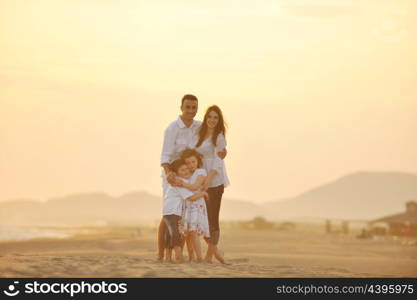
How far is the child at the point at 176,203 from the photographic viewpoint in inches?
488

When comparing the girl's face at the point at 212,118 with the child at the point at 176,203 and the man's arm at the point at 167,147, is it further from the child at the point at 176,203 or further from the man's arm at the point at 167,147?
the child at the point at 176,203

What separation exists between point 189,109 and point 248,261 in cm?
855

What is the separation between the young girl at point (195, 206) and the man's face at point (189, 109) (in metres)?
0.53

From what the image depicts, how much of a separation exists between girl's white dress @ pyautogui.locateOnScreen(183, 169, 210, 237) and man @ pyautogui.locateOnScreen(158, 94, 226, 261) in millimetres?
376

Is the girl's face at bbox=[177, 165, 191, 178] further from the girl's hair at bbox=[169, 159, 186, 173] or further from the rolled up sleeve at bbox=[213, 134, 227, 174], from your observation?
the rolled up sleeve at bbox=[213, 134, 227, 174]

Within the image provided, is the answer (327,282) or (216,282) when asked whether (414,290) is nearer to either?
(327,282)

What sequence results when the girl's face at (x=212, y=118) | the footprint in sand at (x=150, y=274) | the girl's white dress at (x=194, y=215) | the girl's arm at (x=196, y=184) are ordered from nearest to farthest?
the footprint in sand at (x=150, y=274), the girl's arm at (x=196, y=184), the girl's white dress at (x=194, y=215), the girl's face at (x=212, y=118)

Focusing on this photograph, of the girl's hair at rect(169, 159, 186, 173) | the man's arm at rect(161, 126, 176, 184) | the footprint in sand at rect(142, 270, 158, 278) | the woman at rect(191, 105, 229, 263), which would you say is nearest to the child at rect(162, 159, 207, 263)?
the girl's hair at rect(169, 159, 186, 173)

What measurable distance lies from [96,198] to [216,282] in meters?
177

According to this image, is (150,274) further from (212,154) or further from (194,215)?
(212,154)

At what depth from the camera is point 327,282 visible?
1150 cm

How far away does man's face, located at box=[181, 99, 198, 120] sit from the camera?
492 inches

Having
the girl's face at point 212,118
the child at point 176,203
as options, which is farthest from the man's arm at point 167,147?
the girl's face at point 212,118

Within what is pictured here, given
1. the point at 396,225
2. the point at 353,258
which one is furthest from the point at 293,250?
the point at 396,225
